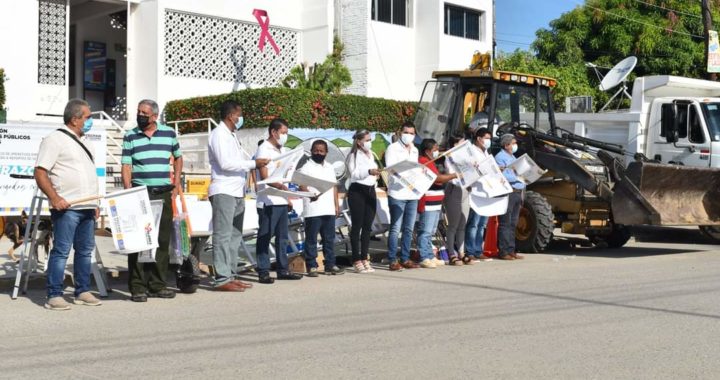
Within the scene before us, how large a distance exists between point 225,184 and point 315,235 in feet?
6.10

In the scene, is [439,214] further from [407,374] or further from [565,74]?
[565,74]

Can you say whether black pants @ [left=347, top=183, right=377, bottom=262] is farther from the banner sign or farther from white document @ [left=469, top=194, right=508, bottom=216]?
the banner sign

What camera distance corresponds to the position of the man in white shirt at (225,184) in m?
9.84

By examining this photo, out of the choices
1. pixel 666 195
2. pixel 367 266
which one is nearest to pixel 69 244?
pixel 367 266

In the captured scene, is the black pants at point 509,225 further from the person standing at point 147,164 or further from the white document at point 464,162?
the person standing at point 147,164

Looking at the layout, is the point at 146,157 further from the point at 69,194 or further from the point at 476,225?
the point at 476,225

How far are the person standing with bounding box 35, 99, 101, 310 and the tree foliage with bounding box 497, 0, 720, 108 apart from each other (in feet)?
89.1

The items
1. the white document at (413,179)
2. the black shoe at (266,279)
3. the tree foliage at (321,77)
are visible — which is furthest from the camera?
the tree foliage at (321,77)

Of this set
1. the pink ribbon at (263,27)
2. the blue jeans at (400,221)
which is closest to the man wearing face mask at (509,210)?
the blue jeans at (400,221)

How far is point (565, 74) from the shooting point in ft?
113

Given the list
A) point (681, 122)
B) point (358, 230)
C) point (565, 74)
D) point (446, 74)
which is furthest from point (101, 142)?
point (565, 74)

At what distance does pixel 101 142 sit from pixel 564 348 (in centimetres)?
806

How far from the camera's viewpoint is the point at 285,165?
34.4 ft

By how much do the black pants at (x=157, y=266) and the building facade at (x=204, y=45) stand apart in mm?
13628
